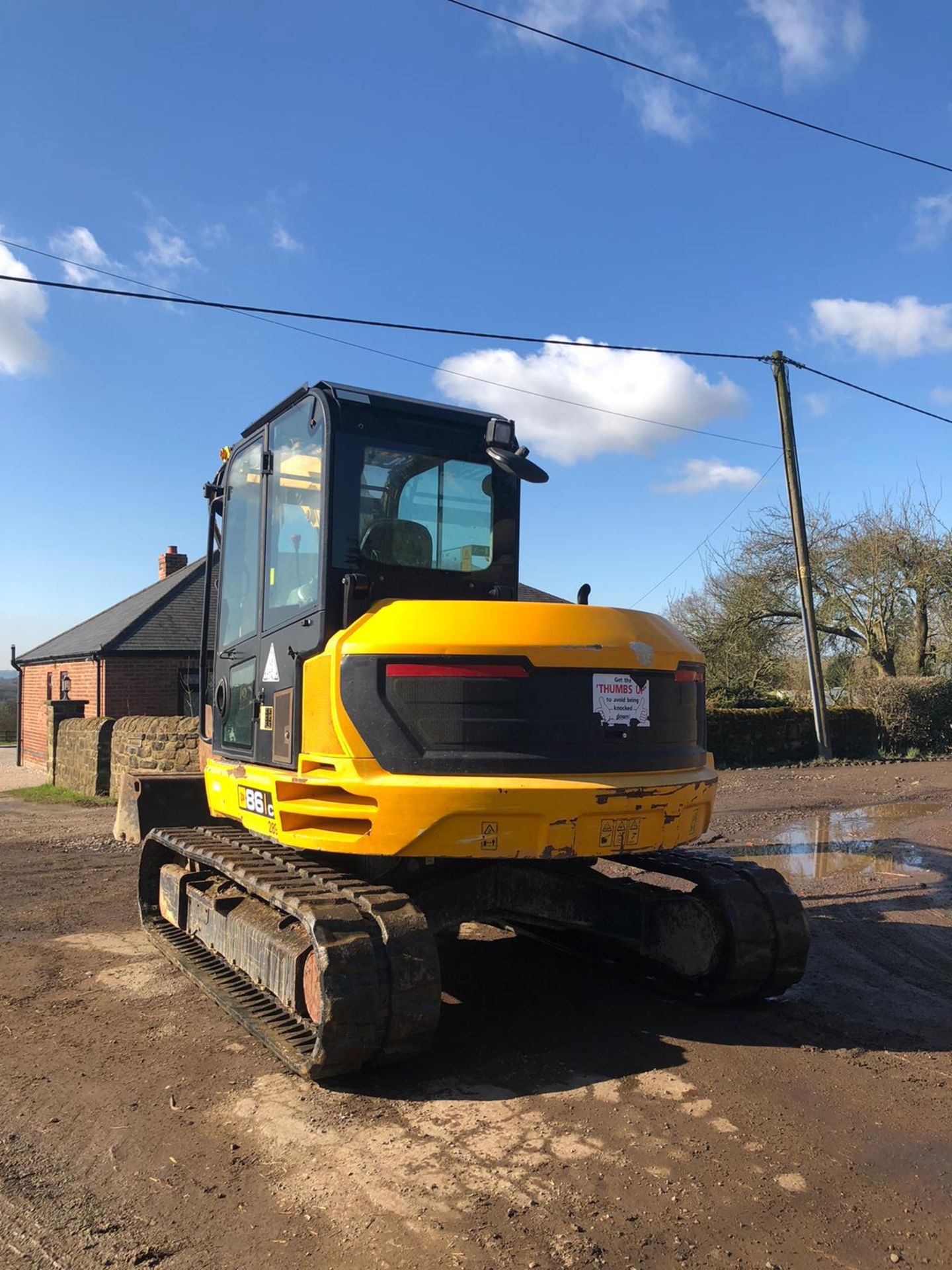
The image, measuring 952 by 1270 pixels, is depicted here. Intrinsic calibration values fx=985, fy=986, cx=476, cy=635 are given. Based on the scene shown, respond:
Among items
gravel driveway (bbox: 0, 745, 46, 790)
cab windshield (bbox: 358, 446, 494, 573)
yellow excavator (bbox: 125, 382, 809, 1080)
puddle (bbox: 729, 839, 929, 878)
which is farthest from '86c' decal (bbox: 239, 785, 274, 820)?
gravel driveway (bbox: 0, 745, 46, 790)

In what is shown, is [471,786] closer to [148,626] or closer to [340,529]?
[340,529]

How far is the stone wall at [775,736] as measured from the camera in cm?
1886

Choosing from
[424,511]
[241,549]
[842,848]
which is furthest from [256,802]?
[842,848]

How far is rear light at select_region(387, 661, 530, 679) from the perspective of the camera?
4.37 metres

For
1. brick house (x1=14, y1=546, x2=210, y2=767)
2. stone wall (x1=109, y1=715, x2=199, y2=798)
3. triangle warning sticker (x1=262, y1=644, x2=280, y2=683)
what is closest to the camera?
triangle warning sticker (x1=262, y1=644, x2=280, y2=683)

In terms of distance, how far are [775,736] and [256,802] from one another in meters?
16.0

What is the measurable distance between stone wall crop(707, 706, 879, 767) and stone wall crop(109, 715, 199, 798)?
947cm

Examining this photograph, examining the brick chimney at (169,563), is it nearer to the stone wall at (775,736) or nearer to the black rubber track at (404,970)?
the stone wall at (775,736)

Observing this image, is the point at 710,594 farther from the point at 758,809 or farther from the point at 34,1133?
the point at 34,1133

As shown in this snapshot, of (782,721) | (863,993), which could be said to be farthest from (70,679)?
(863,993)

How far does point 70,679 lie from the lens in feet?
73.4

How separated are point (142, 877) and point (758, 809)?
8.96 m

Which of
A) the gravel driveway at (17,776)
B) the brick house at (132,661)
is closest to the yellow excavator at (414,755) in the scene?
the brick house at (132,661)

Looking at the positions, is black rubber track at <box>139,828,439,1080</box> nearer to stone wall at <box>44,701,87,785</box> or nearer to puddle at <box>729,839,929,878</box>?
puddle at <box>729,839,929,878</box>
